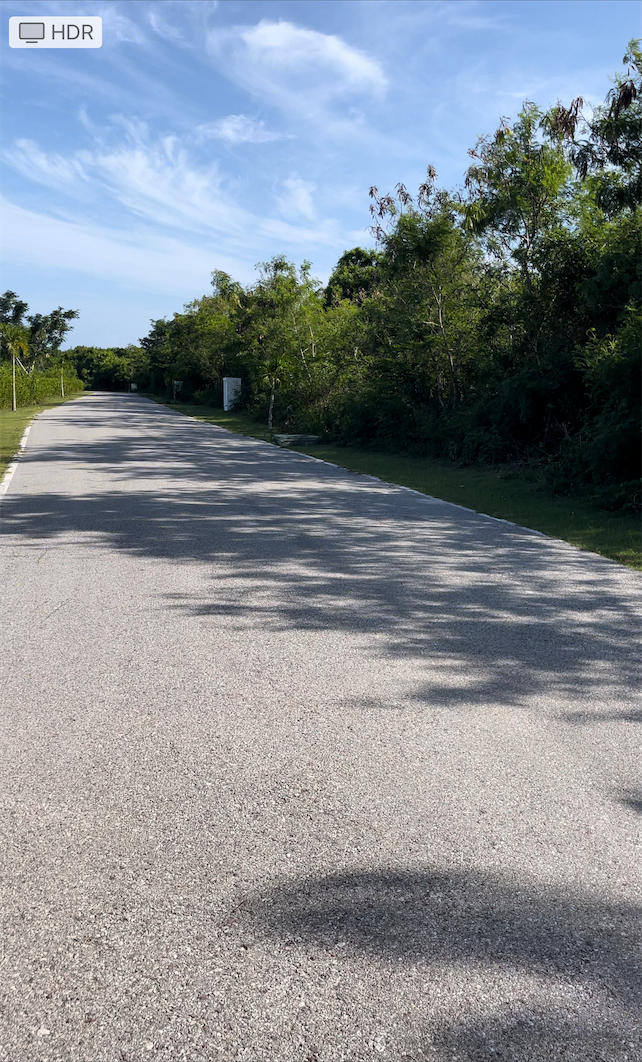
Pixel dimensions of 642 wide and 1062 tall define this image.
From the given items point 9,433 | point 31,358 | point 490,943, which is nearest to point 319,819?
point 490,943

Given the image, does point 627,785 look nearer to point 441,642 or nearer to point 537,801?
point 537,801

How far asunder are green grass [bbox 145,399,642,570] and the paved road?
261 centimetres

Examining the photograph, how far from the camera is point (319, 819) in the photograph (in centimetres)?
316

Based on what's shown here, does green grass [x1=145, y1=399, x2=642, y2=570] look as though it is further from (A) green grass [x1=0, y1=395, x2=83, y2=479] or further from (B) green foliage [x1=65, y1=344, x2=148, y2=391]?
(B) green foliage [x1=65, y1=344, x2=148, y2=391]

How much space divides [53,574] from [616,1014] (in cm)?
604

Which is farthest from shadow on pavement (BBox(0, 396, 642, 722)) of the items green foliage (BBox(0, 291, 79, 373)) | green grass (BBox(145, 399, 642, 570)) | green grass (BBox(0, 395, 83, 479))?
green foliage (BBox(0, 291, 79, 373))

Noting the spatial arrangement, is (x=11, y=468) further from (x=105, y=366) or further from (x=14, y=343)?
(x=105, y=366)

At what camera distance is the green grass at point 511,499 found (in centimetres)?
967

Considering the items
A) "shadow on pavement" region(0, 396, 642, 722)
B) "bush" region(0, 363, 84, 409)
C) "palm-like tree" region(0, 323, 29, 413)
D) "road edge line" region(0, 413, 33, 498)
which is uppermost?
"palm-like tree" region(0, 323, 29, 413)

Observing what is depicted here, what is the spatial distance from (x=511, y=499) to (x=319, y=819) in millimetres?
10710

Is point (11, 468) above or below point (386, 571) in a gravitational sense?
below

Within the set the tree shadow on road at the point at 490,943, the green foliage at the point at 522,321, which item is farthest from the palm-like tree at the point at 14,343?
the tree shadow on road at the point at 490,943

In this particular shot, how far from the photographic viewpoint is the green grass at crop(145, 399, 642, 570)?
9.67 metres

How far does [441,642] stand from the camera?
5.48 meters
